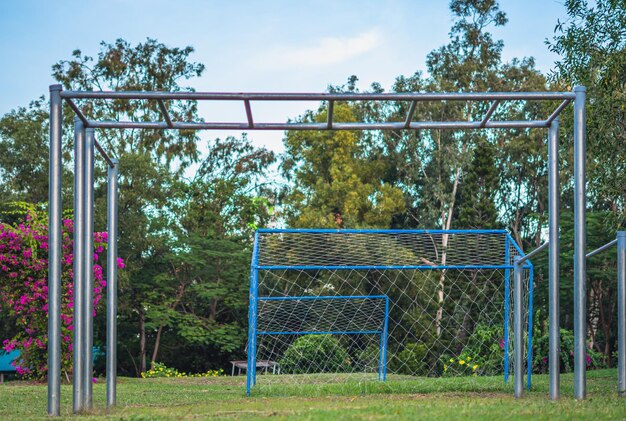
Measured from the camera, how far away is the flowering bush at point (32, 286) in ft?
45.2

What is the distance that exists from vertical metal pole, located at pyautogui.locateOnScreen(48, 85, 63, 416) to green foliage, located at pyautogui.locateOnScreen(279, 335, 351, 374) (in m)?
9.60

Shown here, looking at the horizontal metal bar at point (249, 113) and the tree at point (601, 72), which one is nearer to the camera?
the horizontal metal bar at point (249, 113)

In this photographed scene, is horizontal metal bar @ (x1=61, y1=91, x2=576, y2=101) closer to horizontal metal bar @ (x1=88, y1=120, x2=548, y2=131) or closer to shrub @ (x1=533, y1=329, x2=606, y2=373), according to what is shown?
horizontal metal bar @ (x1=88, y1=120, x2=548, y2=131)

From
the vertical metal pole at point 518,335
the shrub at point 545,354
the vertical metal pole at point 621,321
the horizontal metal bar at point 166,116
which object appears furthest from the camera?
the shrub at point 545,354

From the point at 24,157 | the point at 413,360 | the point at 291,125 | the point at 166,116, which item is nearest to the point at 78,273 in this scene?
the point at 166,116

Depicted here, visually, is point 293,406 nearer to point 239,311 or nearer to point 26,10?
point 239,311

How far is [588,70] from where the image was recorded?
1306cm

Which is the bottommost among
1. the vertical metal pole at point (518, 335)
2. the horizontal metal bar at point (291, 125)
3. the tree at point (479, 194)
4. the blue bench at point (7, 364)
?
the blue bench at point (7, 364)

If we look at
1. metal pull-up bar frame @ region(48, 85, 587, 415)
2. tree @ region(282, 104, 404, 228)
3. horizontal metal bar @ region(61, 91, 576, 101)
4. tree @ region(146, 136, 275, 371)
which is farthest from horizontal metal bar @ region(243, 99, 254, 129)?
tree @ region(282, 104, 404, 228)

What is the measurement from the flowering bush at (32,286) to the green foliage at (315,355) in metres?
3.69

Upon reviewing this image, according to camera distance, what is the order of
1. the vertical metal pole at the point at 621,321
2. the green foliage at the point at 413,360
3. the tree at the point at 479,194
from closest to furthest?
the vertical metal pole at the point at 621,321 → the green foliage at the point at 413,360 → the tree at the point at 479,194

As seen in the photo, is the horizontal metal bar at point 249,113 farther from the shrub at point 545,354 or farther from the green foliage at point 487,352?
the shrub at point 545,354

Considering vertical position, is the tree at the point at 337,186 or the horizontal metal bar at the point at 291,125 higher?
the tree at the point at 337,186

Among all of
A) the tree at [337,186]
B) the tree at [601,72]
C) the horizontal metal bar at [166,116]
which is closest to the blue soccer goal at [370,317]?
the tree at [601,72]
